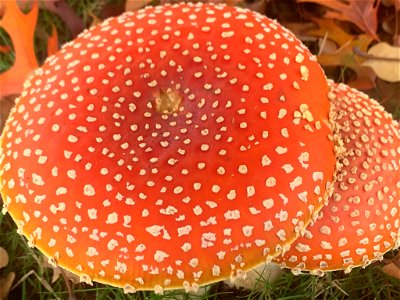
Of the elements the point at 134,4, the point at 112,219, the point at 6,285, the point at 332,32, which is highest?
the point at 134,4

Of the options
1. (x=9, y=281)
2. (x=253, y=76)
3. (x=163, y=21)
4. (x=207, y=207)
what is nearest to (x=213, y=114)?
(x=253, y=76)

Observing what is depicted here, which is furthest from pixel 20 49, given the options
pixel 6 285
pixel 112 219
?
pixel 112 219

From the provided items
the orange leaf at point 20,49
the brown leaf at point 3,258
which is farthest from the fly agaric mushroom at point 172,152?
the brown leaf at point 3,258

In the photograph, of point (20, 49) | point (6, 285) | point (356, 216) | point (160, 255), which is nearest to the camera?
point (160, 255)

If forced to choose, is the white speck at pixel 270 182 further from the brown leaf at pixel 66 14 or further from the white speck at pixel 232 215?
the brown leaf at pixel 66 14

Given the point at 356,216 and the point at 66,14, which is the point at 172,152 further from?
the point at 66,14

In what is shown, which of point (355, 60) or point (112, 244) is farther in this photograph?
Result: point (355, 60)
